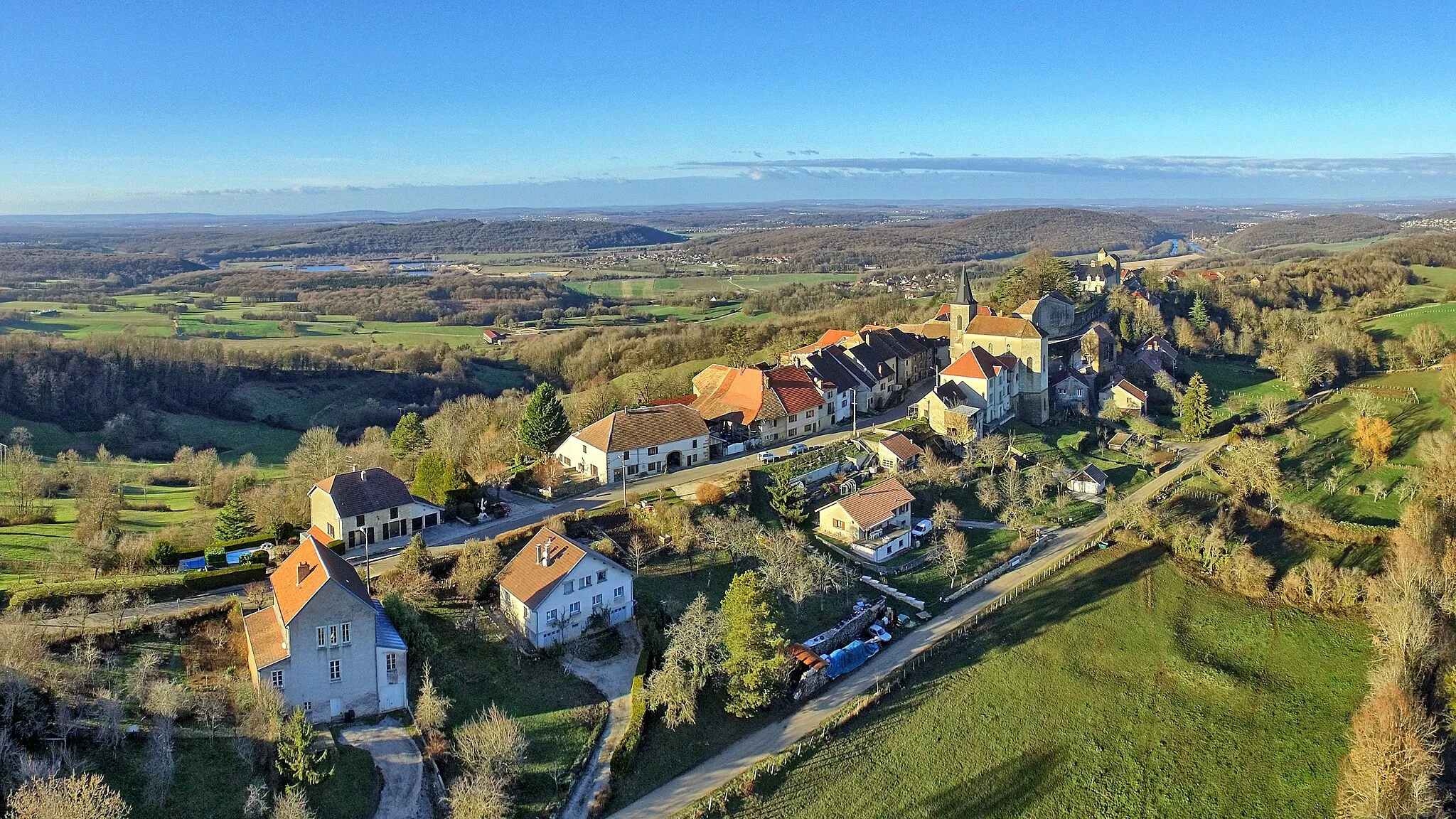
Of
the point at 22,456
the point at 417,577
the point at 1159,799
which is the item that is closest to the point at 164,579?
the point at 417,577

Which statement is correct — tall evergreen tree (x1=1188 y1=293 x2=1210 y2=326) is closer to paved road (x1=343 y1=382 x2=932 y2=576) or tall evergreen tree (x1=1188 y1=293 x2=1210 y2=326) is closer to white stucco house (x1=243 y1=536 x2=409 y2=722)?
paved road (x1=343 y1=382 x2=932 y2=576)

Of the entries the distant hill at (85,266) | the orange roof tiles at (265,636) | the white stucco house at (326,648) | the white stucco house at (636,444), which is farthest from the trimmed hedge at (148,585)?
the distant hill at (85,266)

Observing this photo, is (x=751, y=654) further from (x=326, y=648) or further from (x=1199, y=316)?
(x=1199, y=316)

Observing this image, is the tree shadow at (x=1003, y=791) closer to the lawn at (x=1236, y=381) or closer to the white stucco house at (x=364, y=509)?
the white stucco house at (x=364, y=509)

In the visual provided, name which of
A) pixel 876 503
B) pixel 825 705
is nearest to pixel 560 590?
pixel 825 705

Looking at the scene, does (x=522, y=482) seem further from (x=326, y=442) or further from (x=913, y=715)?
(x=913, y=715)

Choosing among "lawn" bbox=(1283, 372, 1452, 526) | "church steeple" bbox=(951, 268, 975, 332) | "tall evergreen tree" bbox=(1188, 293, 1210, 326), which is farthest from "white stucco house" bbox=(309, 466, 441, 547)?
"tall evergreen tree" bbox=(1188, 293, 1210, 326)

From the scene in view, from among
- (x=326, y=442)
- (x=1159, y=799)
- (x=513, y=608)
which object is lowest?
(x=1159, y=799)

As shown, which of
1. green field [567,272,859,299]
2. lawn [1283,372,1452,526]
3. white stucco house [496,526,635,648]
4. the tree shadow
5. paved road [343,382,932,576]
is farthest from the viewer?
green field [567,272,859,299]
